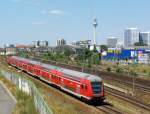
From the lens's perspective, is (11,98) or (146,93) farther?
(146,93)

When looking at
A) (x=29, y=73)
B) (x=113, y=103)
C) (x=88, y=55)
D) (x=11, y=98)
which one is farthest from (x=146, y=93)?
(x=88, y=55)

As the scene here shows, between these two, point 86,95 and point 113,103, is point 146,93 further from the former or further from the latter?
point 86,95

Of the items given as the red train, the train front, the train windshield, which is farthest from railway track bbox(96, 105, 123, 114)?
the train windshield

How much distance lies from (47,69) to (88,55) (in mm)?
66627

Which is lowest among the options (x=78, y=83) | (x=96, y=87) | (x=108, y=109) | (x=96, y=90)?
(x=108, y=109)

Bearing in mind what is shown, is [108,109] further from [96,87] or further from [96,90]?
[96,87]

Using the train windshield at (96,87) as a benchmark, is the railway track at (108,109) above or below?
below

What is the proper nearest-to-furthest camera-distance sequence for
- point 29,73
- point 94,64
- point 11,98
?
point 11,98 → point 29,73 → point 94,64

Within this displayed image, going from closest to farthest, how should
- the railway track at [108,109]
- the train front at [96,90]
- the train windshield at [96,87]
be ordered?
the railway track at [108,109], the train front at [96,90], the train windshield at [96,87]

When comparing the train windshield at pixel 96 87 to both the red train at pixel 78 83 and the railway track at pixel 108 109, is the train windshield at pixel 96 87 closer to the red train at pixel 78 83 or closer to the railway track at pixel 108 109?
the red train at pixel 78 83

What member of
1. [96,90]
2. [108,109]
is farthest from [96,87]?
[108,109]

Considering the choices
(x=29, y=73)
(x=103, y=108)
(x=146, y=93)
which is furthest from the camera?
(x=29, y=73)

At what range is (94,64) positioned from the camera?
103m

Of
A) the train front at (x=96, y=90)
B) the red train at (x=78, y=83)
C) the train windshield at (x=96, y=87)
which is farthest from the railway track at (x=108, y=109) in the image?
the train windshield at (x=96, y=87)
